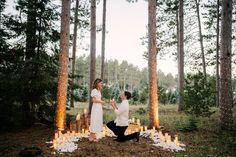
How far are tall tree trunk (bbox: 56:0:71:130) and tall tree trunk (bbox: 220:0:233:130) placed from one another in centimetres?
640

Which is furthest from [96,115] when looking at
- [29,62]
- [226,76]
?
[226,76]

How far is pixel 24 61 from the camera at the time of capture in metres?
12.1

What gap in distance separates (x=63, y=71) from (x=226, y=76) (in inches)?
261

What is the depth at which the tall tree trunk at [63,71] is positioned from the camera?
36.8ft

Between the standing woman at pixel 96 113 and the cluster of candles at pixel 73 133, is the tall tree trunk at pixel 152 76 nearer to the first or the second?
the cluster of candles at pixel 73 133

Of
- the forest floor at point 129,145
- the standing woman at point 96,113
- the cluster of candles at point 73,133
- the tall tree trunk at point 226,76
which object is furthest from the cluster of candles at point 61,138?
the tall tree trunk at point 226,76

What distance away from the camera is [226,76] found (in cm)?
1152

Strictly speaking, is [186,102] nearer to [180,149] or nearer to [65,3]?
[180,149]

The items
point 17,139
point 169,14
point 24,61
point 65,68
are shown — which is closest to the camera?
point 17,139

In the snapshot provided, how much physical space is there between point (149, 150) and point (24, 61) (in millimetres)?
6785

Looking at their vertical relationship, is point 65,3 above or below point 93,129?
above

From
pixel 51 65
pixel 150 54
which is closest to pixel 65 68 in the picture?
pixel 51 65

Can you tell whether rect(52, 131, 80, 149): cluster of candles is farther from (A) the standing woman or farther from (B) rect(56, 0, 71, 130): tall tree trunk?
(B) rect(56, 0, 71, 130): tall tree trunk

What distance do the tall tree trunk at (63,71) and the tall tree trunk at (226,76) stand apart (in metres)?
6.40
